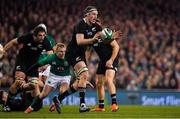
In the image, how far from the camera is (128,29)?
30.2 meters

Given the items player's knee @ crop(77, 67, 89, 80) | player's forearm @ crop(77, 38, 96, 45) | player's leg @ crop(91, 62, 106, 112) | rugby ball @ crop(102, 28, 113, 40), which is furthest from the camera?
player's leg @ crop(91, 62, 106, 112)

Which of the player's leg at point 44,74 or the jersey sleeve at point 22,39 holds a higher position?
the jersey sleeve at point 22,39

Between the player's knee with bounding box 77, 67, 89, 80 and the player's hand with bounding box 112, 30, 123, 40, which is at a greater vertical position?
the player's hand with bounding box 112, 30, 123, 40

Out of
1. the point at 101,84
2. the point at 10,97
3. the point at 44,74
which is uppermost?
the point at 44,74

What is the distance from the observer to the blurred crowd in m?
27.1

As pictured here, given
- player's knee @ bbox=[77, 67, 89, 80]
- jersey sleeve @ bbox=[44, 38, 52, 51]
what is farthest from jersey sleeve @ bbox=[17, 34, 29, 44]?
player's knee @ bbox=[77, 67, 89, 80]

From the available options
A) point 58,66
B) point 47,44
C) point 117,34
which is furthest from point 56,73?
point 117,34

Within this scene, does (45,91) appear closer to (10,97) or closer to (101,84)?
(10,97)

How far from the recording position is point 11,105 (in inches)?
659

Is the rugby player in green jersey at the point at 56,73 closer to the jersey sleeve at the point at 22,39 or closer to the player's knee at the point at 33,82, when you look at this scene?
the player's knee at the point at 33,82

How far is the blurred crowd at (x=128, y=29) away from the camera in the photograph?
2708 cm

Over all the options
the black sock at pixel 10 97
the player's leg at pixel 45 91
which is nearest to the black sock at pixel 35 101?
the player's leg at pixel 45 91

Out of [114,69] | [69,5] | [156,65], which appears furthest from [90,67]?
[114,69]

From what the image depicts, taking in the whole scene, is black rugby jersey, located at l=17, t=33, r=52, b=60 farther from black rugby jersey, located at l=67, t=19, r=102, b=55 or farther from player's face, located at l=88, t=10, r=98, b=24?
player's face, located at l=88, t=10, r=98, b=24
